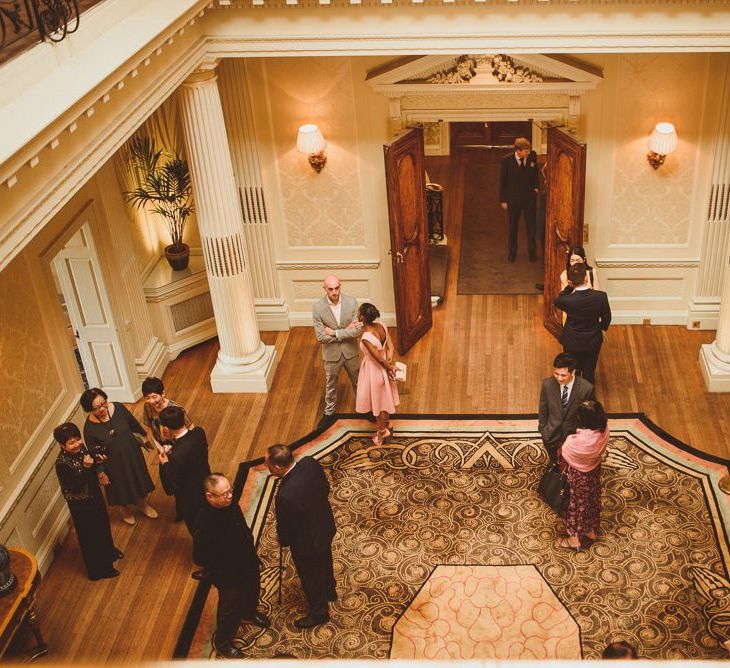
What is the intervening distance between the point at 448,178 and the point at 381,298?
191 inches

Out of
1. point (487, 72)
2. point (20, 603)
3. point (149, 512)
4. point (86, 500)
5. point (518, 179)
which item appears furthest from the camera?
point (518, 179)

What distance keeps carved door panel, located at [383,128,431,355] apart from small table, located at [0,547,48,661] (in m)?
4.42

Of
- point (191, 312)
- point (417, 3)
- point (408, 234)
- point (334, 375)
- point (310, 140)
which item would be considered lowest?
point (191, 312)

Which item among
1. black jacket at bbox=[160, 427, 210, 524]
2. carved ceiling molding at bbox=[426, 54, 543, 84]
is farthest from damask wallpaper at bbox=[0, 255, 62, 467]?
carved ceiling molding at bbox=[426, 54, 543, 84]

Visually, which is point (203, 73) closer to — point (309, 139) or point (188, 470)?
point (309, 139)

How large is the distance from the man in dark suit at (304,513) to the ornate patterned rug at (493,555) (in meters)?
0.60

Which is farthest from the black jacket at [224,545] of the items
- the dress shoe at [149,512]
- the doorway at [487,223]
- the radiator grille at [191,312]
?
the doorway at [487,223]

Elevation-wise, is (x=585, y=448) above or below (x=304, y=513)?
below

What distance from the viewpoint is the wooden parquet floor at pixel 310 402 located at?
20.7ft

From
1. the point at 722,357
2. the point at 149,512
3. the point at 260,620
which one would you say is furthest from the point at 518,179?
the point at 260,620

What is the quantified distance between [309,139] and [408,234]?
4.48 feet

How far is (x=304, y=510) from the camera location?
5355 mm

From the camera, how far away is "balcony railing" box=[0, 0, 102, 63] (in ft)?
13.6

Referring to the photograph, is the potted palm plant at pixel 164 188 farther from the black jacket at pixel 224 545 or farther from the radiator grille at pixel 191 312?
the black jacket at pixel 224 545
